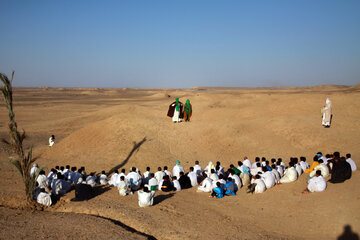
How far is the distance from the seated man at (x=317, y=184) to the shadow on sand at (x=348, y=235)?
2209 mm

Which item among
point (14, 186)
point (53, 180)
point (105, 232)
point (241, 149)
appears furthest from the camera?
point (241, 149)

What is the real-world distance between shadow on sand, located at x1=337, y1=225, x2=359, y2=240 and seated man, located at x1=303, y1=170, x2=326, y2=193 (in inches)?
87.0

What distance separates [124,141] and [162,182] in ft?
21.1

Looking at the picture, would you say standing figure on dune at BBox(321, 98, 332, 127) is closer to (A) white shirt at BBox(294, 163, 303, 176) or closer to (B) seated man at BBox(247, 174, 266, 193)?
(A) white shirt at BBox(294, 163, 303, 176)

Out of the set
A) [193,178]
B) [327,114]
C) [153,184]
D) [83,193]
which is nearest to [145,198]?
[153,184]

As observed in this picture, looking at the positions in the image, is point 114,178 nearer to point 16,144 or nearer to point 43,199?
point 43,199

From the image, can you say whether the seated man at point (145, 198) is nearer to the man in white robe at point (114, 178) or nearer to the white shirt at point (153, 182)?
the white shirt at point (153, 182)

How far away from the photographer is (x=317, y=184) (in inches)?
382

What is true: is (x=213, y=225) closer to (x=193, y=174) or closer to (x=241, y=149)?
(x=193, y=174)

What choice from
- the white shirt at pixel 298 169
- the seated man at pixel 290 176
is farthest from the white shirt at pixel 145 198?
the white shirt at pixel 298 169

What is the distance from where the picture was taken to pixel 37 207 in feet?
32.6

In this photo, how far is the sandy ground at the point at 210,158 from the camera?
320 inches

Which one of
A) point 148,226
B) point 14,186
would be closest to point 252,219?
point 148,226

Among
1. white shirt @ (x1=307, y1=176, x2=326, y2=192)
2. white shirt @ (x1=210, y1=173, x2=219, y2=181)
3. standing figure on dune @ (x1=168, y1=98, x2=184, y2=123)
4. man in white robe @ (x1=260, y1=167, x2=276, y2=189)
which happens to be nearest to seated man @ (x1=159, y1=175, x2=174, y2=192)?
white shirt @ (x1=210, y1=173, x2=219, y2=181)
